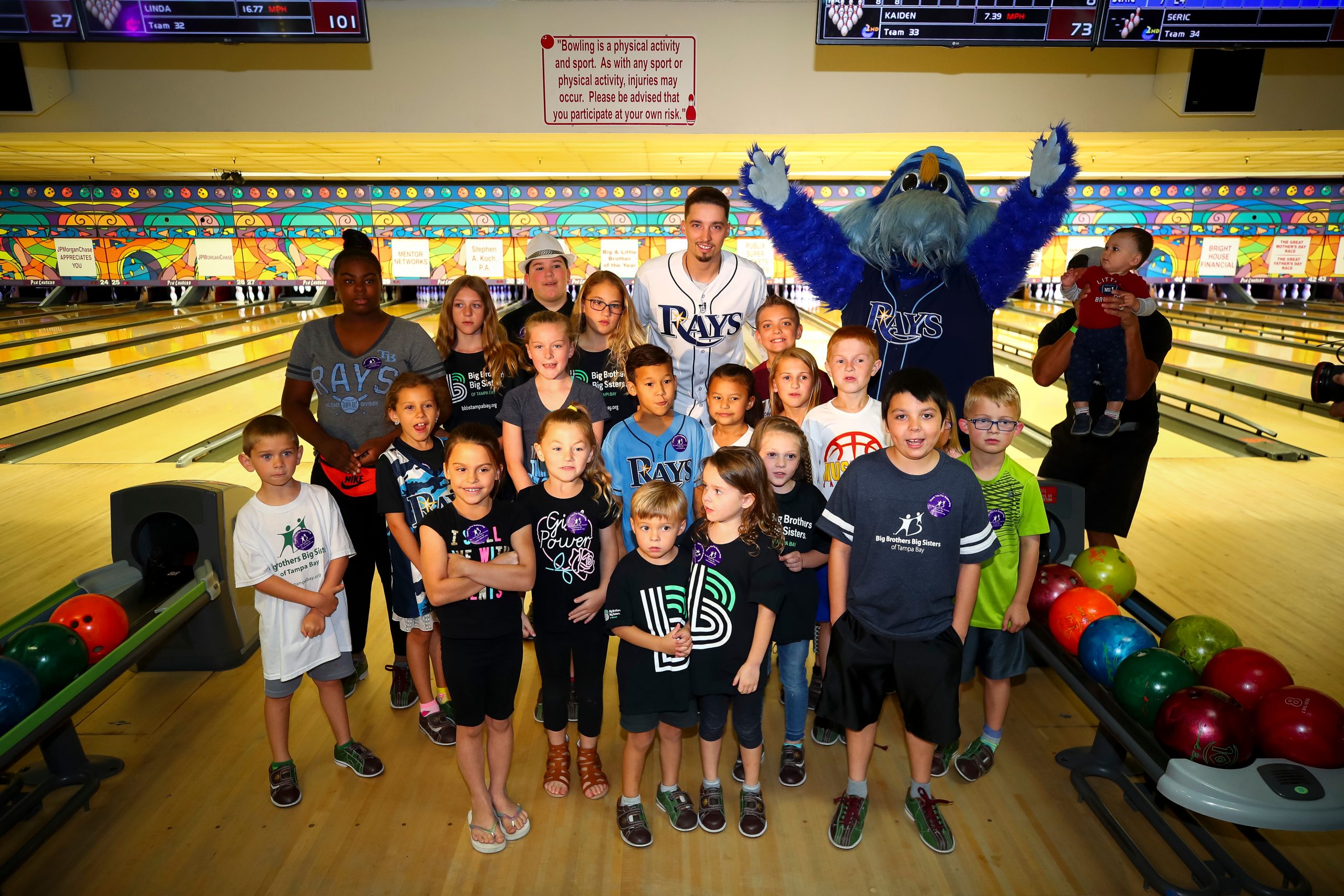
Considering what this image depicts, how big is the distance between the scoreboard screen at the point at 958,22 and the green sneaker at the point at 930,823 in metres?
2.31

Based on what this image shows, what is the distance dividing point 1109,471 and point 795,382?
4.11 ft

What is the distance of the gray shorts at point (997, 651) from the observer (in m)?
2.01

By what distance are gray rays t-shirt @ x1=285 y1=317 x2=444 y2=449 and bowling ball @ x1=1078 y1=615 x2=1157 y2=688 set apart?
1.88m

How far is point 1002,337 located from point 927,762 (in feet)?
27.0

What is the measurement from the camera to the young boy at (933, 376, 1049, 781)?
1.90 meters

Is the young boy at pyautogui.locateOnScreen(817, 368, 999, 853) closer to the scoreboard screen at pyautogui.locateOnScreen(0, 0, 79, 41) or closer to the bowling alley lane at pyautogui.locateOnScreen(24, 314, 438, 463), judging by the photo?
the scoreboard screen at pyautogui.locateOnScreen(0, 0, 79, 41)

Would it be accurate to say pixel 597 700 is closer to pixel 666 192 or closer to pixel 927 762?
pixel 927 762

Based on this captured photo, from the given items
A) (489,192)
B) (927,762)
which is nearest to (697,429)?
(927,762)

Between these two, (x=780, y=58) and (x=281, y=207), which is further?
(x=281, y=207)

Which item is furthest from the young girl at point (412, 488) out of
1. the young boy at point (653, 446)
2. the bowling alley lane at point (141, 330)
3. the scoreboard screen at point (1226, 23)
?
the bowling alley lane at point (141, 330)

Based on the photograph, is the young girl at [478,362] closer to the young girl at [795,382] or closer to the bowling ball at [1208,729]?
the young girl at [795,382]

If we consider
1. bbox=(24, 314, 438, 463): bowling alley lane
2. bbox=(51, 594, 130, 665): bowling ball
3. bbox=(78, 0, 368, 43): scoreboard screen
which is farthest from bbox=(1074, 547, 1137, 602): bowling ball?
bbox=(24, 314, 438, 463): bowling alley lane

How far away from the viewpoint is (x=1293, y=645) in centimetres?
263

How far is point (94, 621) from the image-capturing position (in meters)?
2.04
